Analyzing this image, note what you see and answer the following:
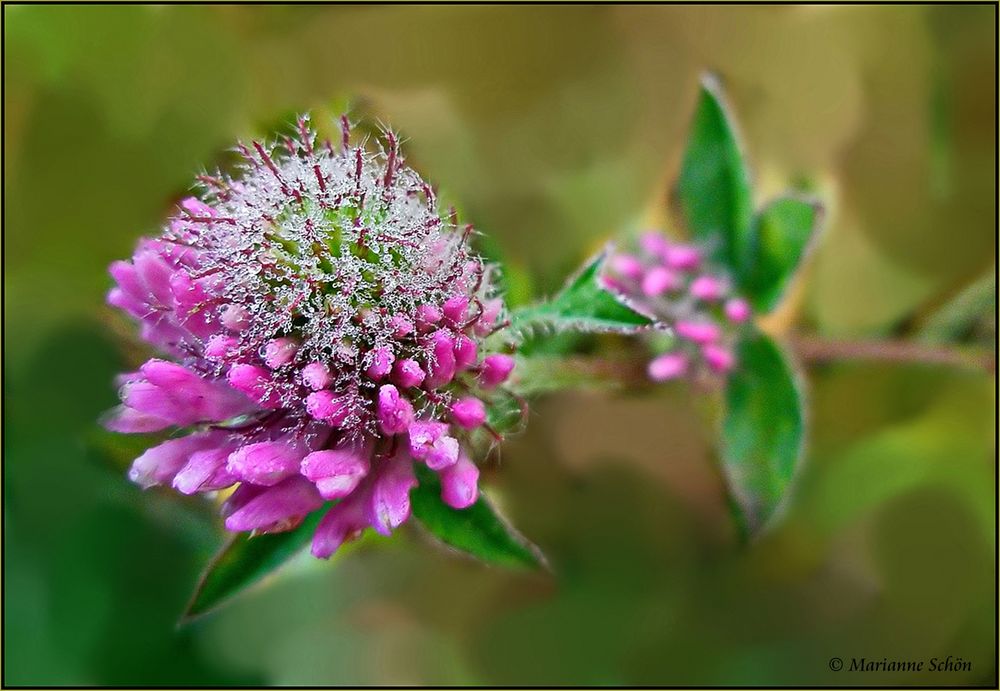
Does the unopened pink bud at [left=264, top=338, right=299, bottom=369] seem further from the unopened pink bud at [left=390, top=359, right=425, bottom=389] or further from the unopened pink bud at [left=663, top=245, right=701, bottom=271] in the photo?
the unopened pink bud at [left=663, top=245, right=701, bottom=271]

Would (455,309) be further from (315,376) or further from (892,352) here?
(892,352)

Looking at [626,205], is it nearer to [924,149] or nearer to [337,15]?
[924,149]

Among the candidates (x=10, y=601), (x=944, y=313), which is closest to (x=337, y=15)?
(x=944, y=313)

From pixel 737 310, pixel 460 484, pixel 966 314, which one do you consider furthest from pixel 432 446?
pixel 966 314

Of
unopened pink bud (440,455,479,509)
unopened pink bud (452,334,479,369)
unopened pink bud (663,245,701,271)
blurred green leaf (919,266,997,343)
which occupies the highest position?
unopened pink bud (452,334,479,369)

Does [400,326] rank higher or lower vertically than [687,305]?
higher

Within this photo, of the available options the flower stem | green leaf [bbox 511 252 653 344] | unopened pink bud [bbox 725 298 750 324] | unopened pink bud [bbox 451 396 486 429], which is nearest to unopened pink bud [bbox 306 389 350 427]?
unopened pink bud [bbox 451 396 486 429]
